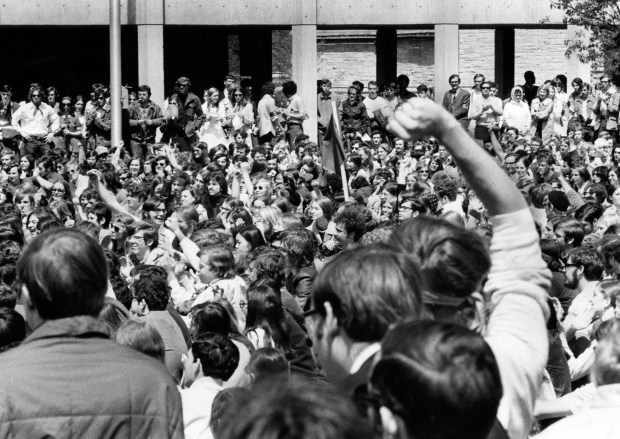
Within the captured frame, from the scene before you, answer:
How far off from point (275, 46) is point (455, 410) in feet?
161

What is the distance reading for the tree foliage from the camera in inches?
1053

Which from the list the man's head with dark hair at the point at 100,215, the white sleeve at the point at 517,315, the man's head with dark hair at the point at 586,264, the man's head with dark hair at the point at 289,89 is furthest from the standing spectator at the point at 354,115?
the white sleeve at the point at 517,315

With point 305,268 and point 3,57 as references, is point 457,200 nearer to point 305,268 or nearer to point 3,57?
point 305,268

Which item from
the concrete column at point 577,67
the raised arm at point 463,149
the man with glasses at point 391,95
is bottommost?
the raised arm at point 463,149

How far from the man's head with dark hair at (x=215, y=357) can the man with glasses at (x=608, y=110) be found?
19.4m

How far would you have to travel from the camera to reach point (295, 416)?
6.50ft

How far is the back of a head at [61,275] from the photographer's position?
11.4 ft

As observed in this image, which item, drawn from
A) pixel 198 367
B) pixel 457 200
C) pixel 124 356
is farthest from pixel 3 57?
pixel 124 356

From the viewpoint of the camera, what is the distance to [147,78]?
27.7 m

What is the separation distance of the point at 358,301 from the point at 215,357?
3.12m

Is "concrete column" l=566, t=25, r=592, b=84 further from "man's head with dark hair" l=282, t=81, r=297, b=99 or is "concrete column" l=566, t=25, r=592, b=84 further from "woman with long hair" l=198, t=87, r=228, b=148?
"woman with long hair" l=198, t=87, r=228, b=148

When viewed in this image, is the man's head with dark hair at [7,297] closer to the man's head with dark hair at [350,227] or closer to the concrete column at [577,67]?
the man's head with dark hair at [350,227]

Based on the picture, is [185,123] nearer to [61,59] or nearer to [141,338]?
[61,59]

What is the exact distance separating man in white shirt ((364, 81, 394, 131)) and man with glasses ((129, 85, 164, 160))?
4.27m
